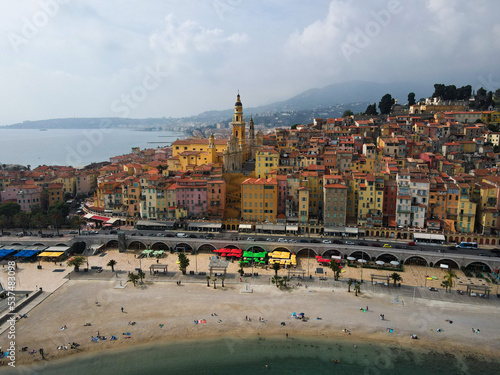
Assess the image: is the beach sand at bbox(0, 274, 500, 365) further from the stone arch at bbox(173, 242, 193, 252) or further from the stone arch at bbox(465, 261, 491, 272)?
the stone arch at bbox(173, 242, 193, 252)

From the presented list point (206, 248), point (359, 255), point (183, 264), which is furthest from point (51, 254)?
point (359, 255)

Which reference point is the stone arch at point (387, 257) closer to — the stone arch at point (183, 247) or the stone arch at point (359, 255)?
the stone arch at point (359, 255)

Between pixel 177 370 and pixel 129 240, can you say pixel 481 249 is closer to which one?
pixel 177 370

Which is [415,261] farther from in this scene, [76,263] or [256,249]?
[76,263]

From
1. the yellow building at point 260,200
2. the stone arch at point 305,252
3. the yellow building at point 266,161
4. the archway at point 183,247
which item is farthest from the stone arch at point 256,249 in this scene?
the yellow building at point 266,161

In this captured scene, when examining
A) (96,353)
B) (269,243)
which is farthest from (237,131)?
(96,353)
